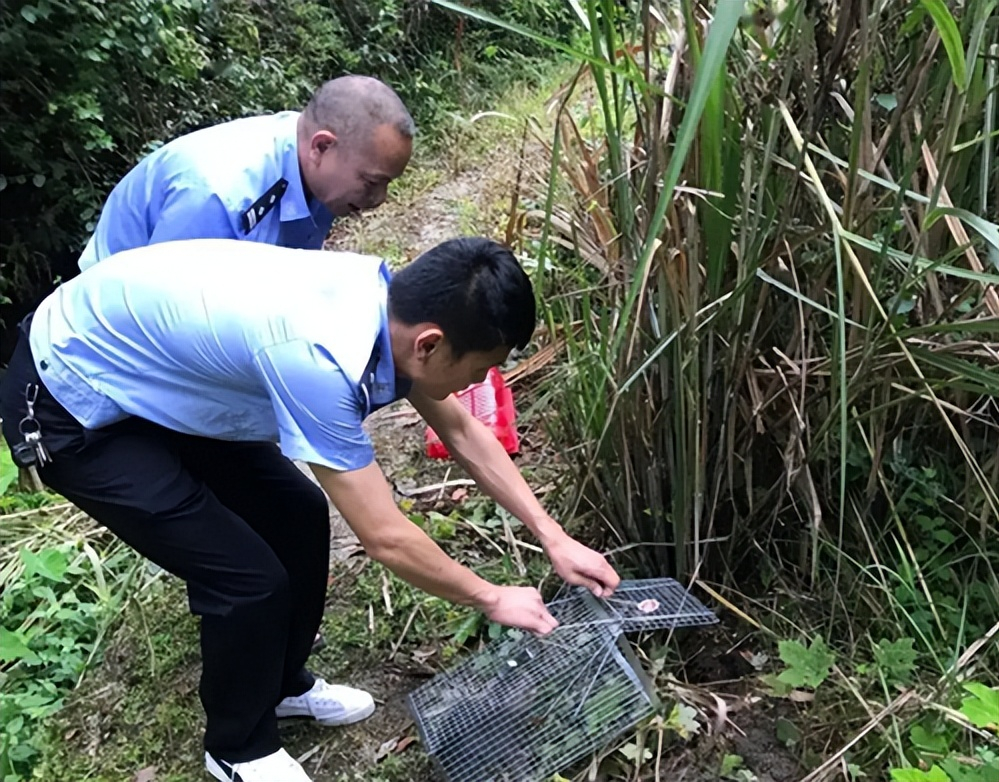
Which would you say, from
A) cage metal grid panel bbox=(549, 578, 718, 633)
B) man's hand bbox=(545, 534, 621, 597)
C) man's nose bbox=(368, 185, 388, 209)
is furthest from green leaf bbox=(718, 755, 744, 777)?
man's nose bbox=(368, 185, 388, 209)

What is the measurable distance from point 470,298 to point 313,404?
1.08 ft

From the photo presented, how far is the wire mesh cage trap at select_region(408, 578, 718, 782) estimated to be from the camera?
1847 mm

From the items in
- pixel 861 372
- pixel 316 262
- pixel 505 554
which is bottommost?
pixel 505 554

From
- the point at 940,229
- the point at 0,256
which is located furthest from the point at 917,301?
the point at 0,256

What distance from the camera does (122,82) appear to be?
16.7ft

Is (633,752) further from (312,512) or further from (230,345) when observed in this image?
(230,345)

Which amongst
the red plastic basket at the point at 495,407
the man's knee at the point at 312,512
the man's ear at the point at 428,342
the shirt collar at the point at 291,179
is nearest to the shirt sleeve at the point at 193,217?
the shirt collar at the point at 291,179

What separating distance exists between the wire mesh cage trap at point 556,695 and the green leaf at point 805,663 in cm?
17

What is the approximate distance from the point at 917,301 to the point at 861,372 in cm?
26

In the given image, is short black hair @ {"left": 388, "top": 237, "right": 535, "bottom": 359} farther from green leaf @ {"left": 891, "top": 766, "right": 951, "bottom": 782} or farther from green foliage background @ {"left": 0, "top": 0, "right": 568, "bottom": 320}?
green foliage background @ {"left": 0, "top": 0, "right": 568, "bottom": 320}

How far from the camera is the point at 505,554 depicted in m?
2.59

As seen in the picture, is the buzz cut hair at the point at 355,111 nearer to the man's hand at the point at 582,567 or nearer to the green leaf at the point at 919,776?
the man's hand at the point at 582,567

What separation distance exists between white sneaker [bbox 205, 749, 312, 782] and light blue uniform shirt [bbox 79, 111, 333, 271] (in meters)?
1.24

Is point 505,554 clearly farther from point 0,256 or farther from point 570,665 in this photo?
point 0,256
